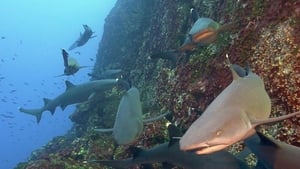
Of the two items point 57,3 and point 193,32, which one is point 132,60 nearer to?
point 193,32

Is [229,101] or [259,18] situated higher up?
[259,18]

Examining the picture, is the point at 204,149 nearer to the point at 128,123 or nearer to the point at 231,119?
the point at 231,119

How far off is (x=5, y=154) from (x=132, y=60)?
129729 mm

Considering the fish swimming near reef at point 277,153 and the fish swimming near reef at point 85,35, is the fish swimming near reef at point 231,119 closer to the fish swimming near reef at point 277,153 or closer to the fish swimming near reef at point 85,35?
the fish swimming near reef at point 277,153

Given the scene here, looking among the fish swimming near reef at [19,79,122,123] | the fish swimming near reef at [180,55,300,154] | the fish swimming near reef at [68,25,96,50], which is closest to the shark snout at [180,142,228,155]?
the fish swimming near reef at [180,55,300,154]

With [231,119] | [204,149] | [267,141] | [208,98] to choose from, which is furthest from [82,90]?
[204,149]

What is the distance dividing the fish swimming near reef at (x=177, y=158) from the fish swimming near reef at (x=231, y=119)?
81 cm

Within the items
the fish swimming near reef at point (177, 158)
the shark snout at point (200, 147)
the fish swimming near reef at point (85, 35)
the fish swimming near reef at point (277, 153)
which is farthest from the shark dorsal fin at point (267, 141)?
the fish swimming near reef at point (85, 35)

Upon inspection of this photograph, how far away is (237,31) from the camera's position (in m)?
5.00

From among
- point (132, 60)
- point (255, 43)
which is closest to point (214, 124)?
point (255, 43)

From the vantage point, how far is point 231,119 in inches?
86.6

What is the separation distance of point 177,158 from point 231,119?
164cm

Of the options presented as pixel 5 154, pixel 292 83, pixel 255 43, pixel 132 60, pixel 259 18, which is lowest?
pixel 5 154

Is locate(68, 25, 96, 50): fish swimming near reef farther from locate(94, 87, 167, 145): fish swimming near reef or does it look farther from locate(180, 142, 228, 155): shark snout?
locate(180, 142, 228, 155): shark snout
